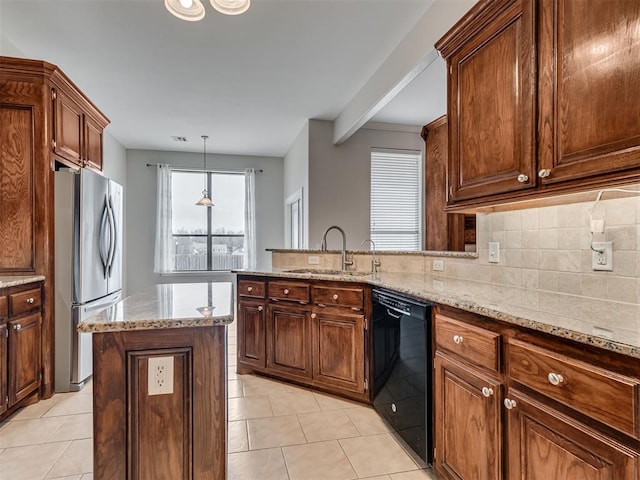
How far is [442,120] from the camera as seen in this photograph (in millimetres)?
3742

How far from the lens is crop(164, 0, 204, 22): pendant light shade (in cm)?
159

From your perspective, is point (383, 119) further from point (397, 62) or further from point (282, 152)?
point (282, 152)

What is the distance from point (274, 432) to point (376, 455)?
2.11 feet

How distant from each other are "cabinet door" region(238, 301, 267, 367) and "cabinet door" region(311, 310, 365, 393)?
53 cm

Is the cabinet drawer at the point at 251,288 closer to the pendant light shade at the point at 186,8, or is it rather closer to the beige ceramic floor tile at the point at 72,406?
the beige ceramic floor tile at the point at 72,406

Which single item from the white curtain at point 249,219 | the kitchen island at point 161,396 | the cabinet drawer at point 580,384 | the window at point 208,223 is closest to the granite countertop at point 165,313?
the kitchen island at point 161,396

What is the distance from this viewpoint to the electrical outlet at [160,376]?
1.28m

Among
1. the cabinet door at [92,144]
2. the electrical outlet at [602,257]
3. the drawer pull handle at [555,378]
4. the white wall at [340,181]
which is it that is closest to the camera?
the drawer pull handle at [555,378]

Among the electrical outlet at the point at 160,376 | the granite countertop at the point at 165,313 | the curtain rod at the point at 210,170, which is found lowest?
the electrical outlet at the point at 160,376

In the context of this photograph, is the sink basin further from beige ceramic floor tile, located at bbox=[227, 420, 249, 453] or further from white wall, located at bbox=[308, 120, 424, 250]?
beige ceramic floor tile, located at bbox=[227, 420, 249, 453]

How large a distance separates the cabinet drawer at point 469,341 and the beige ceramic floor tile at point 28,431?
2.39 metres

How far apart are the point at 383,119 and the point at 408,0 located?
2294mm

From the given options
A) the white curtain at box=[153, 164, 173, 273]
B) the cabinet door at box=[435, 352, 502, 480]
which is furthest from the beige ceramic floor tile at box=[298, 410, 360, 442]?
the white curtain at box=[153, 164, 173, 273]

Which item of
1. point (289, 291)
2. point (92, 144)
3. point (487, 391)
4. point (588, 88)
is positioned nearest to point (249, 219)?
point (92, 144)
